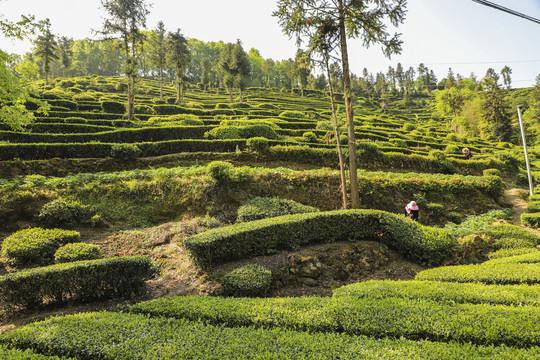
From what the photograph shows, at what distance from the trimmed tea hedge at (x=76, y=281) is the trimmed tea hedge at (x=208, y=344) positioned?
1.43m

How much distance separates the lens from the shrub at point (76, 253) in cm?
658

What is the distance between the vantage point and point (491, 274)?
631cm

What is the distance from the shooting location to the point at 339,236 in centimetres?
866

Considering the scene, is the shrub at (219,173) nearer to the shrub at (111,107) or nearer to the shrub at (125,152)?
the shrub at (125,152)

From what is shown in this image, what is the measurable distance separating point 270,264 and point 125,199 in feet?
24.3

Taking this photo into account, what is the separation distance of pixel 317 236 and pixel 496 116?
5825 cm

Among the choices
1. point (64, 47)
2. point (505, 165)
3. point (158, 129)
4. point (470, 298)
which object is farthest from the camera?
point (64, 47)

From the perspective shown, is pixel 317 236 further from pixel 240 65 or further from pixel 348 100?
pixel 240 65

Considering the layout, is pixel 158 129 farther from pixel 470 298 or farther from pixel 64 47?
pixel 64 47

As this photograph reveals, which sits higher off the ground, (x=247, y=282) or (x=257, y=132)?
(x=257, y=132)

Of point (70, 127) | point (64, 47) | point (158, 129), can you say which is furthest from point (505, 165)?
point (64, 47)

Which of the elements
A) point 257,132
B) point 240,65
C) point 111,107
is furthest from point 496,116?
point 111,107

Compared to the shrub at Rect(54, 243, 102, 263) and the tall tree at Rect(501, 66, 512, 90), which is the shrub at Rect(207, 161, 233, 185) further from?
the tall tree at Rect(501, 66, 512, 90)

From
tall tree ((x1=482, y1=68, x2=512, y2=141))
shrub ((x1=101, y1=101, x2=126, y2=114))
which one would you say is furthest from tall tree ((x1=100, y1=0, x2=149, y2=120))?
tall tree ((x1=482, y1=68, x2=512, y2=141))
